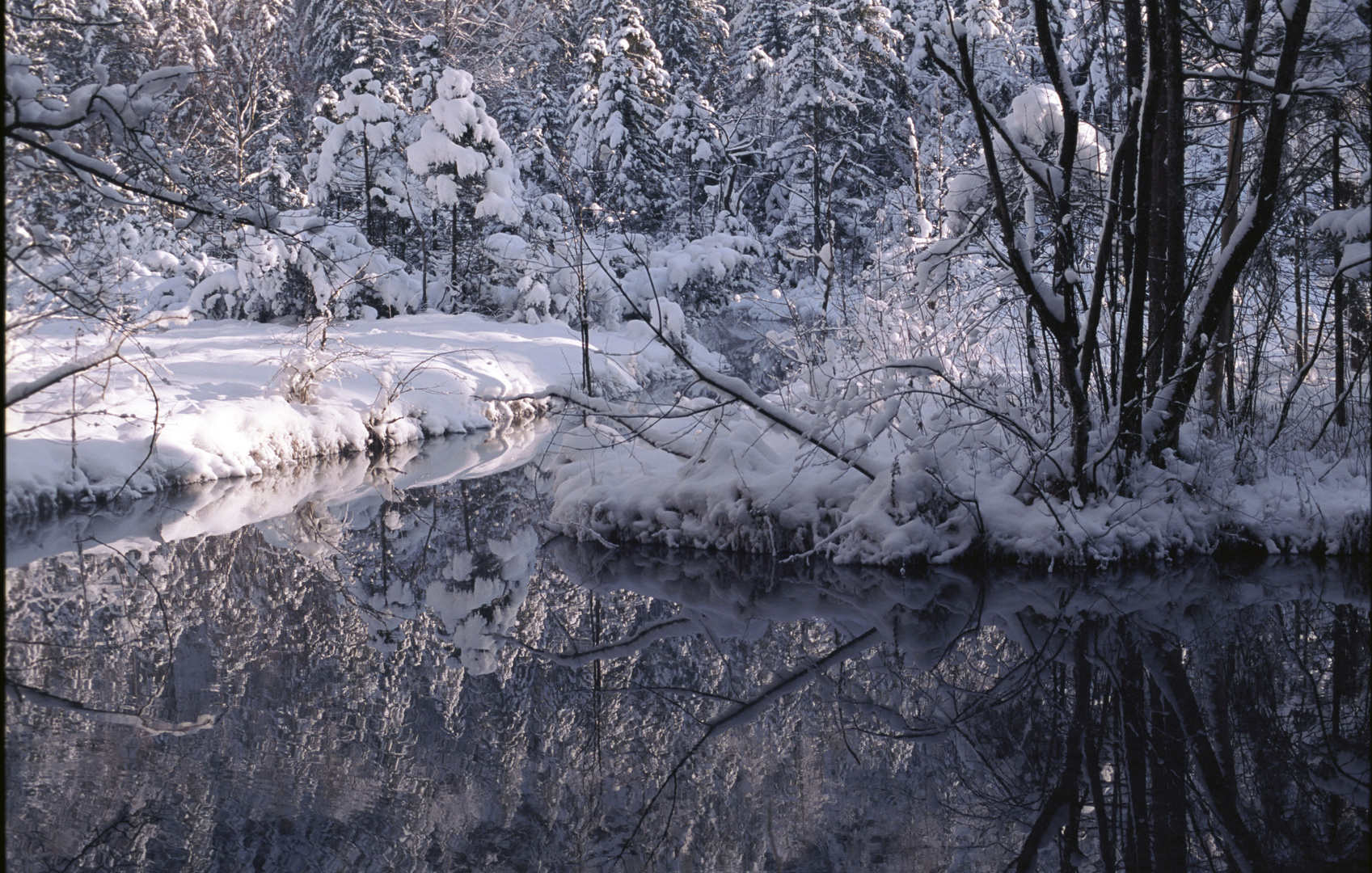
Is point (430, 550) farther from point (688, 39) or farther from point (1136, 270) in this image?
point (688, 39)

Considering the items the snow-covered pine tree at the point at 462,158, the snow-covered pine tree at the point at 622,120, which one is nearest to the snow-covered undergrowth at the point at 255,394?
the snow-covered pine tree at the point at 462,158

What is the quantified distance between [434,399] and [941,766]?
568 inches

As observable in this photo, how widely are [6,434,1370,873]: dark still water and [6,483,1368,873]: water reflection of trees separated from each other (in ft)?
0.07

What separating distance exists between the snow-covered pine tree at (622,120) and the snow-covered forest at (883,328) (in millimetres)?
5522

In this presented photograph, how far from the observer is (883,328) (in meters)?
11.6

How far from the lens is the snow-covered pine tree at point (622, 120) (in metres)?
30.3

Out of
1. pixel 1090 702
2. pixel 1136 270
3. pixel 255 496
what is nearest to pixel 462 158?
pixel 255 496

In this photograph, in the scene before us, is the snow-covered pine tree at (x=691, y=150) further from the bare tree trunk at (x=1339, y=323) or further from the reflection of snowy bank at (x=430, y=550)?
the bare tree trunk at (x=1339, y=323)

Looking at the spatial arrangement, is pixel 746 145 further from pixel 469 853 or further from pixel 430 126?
pixel 469 853

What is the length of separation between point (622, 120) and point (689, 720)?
2785 centimetres

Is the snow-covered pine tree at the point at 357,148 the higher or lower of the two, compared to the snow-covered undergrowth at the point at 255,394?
higher

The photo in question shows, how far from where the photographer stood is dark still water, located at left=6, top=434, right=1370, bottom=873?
3.77m

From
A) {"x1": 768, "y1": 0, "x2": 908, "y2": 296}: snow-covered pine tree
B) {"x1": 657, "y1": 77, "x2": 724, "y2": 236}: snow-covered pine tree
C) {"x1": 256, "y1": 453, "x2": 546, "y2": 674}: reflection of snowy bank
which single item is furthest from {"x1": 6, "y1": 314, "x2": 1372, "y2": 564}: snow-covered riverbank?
{"x1": 657, "y1": 77, "x2": 724, "y2": 236}: snow-covered pine tree

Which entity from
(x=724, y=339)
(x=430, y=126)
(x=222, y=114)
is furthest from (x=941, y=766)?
(x=222, y=114)
